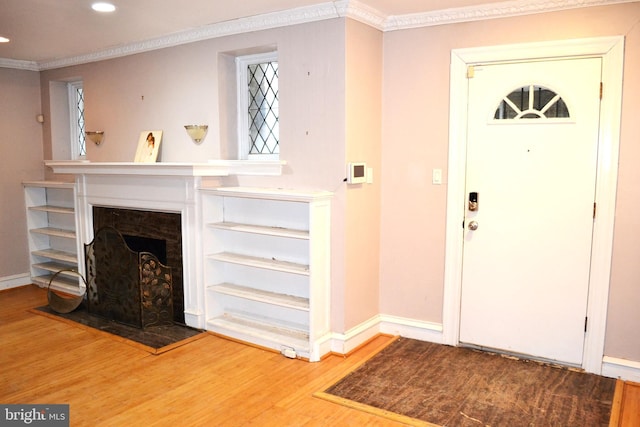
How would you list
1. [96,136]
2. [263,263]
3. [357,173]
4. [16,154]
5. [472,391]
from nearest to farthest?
[472,391] → [357,173] → [263,263] → [96,136] → [16,154]

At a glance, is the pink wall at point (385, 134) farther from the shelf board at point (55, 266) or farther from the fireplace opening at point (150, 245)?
the shelf board at point (55, 266)

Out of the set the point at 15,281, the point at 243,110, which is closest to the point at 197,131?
the point at 243,110

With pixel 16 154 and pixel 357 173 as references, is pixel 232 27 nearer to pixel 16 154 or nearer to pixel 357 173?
pixel 357 173

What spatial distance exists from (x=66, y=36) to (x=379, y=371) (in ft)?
11.9

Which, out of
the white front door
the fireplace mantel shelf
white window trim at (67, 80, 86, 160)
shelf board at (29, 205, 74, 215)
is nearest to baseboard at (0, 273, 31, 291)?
shelf board at (29, 205, 74, 215)

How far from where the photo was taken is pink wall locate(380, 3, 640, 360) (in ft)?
9.91

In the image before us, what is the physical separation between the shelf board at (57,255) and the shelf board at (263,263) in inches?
75.3

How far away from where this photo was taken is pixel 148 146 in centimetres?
447

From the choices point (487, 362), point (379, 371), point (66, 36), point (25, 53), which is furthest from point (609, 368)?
point (25, 53)

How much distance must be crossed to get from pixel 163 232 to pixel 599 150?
3.25 metres

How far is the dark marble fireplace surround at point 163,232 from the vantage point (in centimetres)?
409

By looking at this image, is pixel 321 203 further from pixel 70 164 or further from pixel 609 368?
pixel 70 164

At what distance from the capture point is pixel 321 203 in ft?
11.1

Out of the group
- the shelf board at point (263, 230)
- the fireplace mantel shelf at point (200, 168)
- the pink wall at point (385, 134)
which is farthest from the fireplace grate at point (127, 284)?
the pink wall at point (385, 134)
